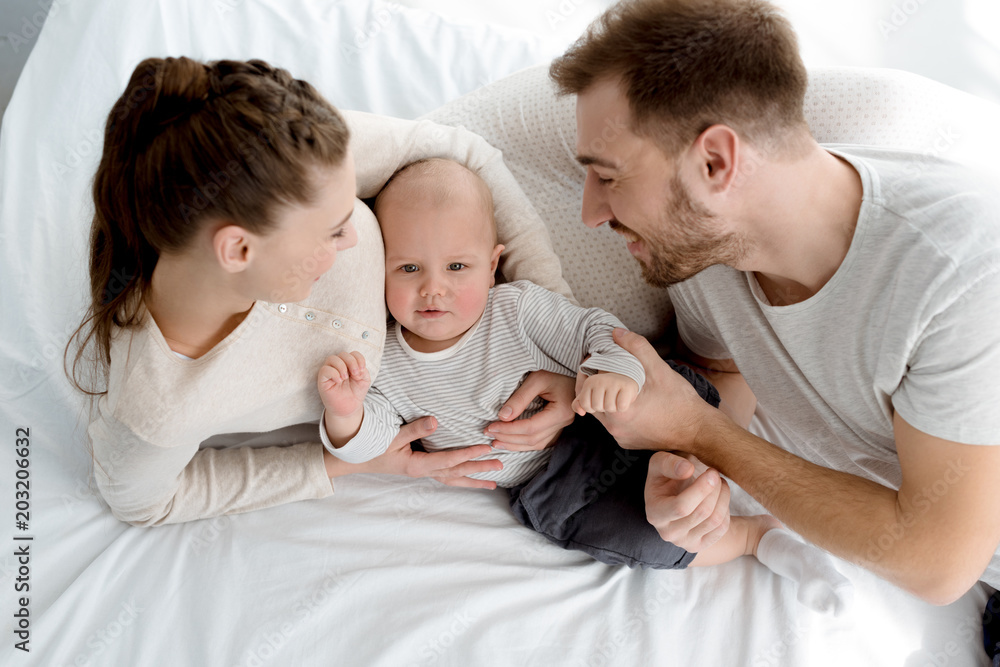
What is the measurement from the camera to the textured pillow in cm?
155

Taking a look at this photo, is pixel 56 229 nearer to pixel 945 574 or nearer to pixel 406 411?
pixel 406 411

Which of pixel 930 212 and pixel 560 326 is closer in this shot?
pixel 930 212

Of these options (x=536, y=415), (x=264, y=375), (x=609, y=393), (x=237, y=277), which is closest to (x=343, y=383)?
(x=264, y=375)

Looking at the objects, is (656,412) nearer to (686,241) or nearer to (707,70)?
(686,241)

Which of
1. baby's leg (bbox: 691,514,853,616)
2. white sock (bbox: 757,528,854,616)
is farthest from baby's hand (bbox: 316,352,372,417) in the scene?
white sock (bbox: 757,528,854,616)

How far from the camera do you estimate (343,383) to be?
4.64 feet

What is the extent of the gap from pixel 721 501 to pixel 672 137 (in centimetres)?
75

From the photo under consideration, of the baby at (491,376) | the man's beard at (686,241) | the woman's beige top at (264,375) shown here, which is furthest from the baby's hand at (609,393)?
the woman's beige top at (264,375)

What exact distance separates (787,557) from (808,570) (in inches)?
2.1

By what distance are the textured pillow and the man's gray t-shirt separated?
22 centimetres

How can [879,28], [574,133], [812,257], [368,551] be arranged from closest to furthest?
[812,257] < [368,551] < [574,133] < [879,28]

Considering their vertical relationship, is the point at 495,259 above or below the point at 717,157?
below

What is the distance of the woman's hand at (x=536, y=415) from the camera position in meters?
1.56

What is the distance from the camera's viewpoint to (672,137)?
1222mm
